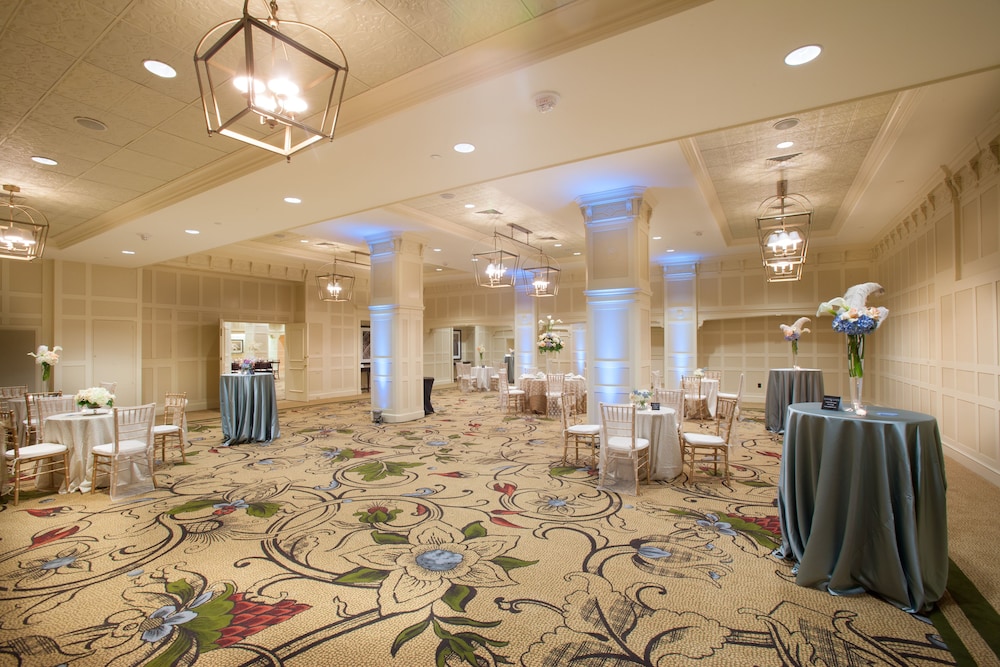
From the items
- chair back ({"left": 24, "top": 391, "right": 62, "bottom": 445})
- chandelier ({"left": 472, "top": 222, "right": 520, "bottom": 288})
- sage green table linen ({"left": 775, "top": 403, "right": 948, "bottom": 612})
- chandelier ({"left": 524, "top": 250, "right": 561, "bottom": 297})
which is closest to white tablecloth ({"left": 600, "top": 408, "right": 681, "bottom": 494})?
sage green table linen ({"left": 775, "top": 403, "right": 948, "bottom": 612})

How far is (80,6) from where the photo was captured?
2500mm

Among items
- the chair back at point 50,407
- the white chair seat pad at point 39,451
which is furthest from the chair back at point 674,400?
the chair back at point 50,407

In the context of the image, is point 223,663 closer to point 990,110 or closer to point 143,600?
point 143,600

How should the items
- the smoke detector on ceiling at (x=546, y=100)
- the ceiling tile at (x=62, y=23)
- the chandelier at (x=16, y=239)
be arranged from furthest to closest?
the chandelier at (x=16, y=239), the smoke detector on ceiling at (x=546, y=100), the ceiling tile at (x=62, y=23)

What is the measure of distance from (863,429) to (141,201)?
7781mm

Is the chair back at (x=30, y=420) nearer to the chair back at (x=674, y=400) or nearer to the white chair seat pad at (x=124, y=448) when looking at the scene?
the white chair seat pad at (x=124, y=448)

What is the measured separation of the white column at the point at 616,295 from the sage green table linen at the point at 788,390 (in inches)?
108

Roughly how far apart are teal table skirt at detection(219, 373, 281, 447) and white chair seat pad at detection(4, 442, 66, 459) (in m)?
2.40

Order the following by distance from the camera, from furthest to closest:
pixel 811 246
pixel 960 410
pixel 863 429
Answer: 1. pixel 811 246
2. pixel 960 410
3. pixel 863 429

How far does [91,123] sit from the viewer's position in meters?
3.88

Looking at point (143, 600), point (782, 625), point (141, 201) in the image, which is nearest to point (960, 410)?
point (782, 625)

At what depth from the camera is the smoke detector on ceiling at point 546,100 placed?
10.5 ft

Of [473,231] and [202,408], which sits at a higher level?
[473,231]

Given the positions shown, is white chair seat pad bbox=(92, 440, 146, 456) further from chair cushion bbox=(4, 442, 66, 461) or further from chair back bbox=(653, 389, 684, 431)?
chair back bbox=(653, 389, 684, 431)
